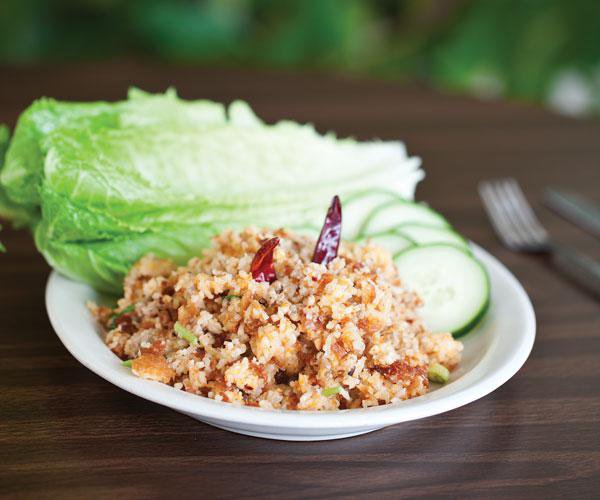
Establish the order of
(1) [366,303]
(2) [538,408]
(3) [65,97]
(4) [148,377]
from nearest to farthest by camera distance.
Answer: (4) [148,377], (1) [366,303], (2) [538,408], (3) [65,97]

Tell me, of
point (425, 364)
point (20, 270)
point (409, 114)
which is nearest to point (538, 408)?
point (425, 364)

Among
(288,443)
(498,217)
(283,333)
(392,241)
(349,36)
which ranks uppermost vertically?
(283,333)


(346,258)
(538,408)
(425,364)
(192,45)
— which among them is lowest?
(192,45)

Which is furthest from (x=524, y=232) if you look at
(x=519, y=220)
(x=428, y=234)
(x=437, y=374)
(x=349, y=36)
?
(x=349, y=36)

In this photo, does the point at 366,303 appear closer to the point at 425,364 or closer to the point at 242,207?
the point at 425,364

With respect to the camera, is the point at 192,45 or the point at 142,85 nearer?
the point at 142,85

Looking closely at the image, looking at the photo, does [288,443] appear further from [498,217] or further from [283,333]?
[498,217]
